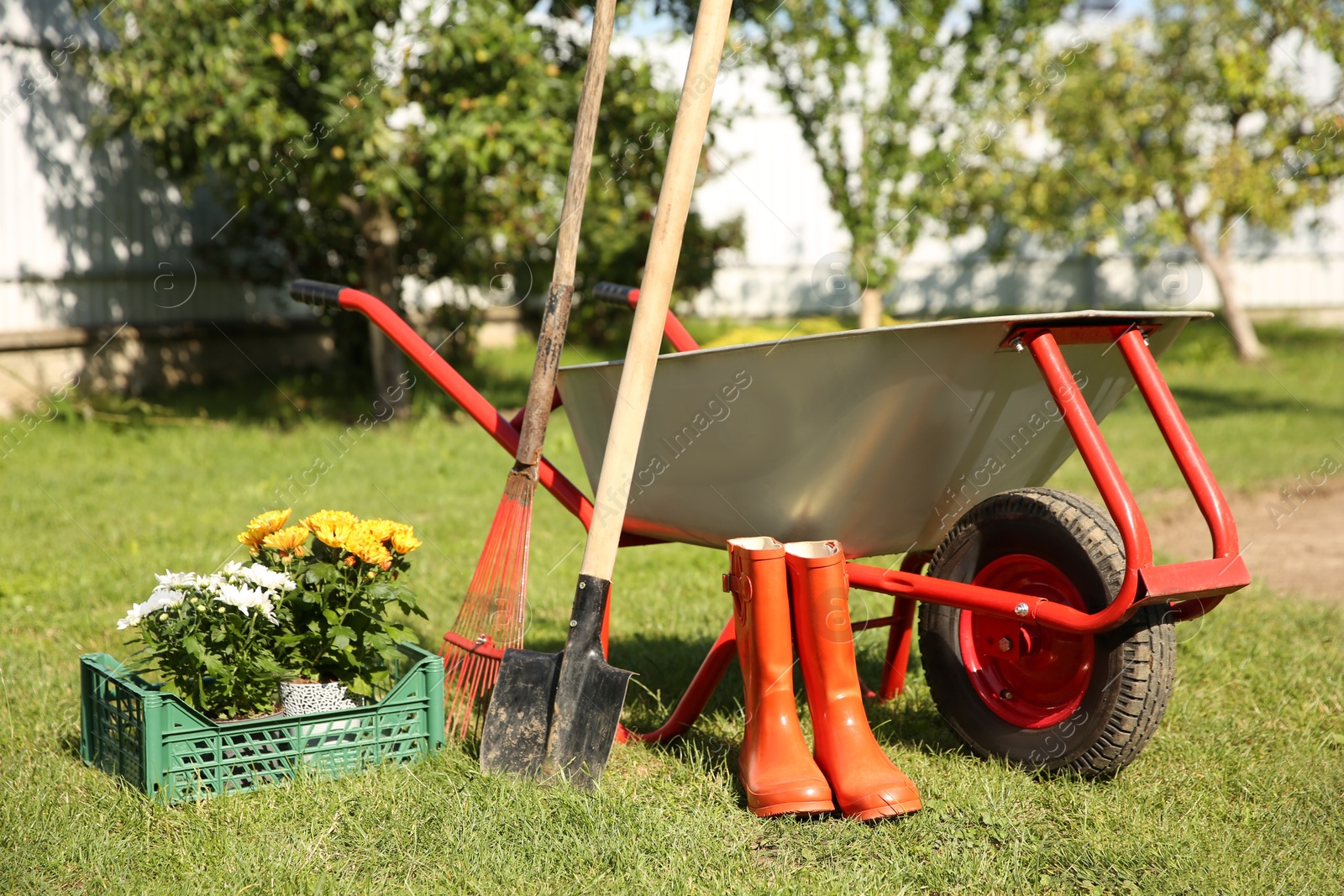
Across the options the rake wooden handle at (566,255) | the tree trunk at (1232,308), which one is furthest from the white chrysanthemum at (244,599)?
the tree trunk at (1232,308)

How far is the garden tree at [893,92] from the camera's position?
796cm

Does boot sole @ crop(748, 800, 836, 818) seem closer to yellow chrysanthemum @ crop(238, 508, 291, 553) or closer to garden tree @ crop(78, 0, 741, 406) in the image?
yellow chrysanthemum @ crop(238, 508, 291, 553)

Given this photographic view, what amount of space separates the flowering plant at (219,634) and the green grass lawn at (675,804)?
214mm

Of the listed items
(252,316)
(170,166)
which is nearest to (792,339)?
(170,166)

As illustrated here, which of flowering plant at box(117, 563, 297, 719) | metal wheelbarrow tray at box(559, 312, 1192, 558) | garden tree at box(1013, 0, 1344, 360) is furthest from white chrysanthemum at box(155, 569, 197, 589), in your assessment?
garden tree at box(1013, 0, 1344, 360)

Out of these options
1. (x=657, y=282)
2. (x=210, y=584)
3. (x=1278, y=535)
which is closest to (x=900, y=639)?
(x=657, y=282)

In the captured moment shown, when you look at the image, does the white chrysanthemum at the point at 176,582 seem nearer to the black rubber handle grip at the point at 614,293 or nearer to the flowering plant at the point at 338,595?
the flowering plant at the point at 338,595

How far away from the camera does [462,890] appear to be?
179 centimetres

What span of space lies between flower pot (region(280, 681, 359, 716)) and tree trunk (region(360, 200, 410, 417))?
490cm

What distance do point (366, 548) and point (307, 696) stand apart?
317 mm

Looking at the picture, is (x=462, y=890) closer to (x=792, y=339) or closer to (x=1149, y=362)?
(x=792, y=339)

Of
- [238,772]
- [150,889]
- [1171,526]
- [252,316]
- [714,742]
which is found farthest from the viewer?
[252,316]

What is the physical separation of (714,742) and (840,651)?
50 centimetres

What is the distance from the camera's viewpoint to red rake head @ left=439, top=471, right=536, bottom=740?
2.36 m
